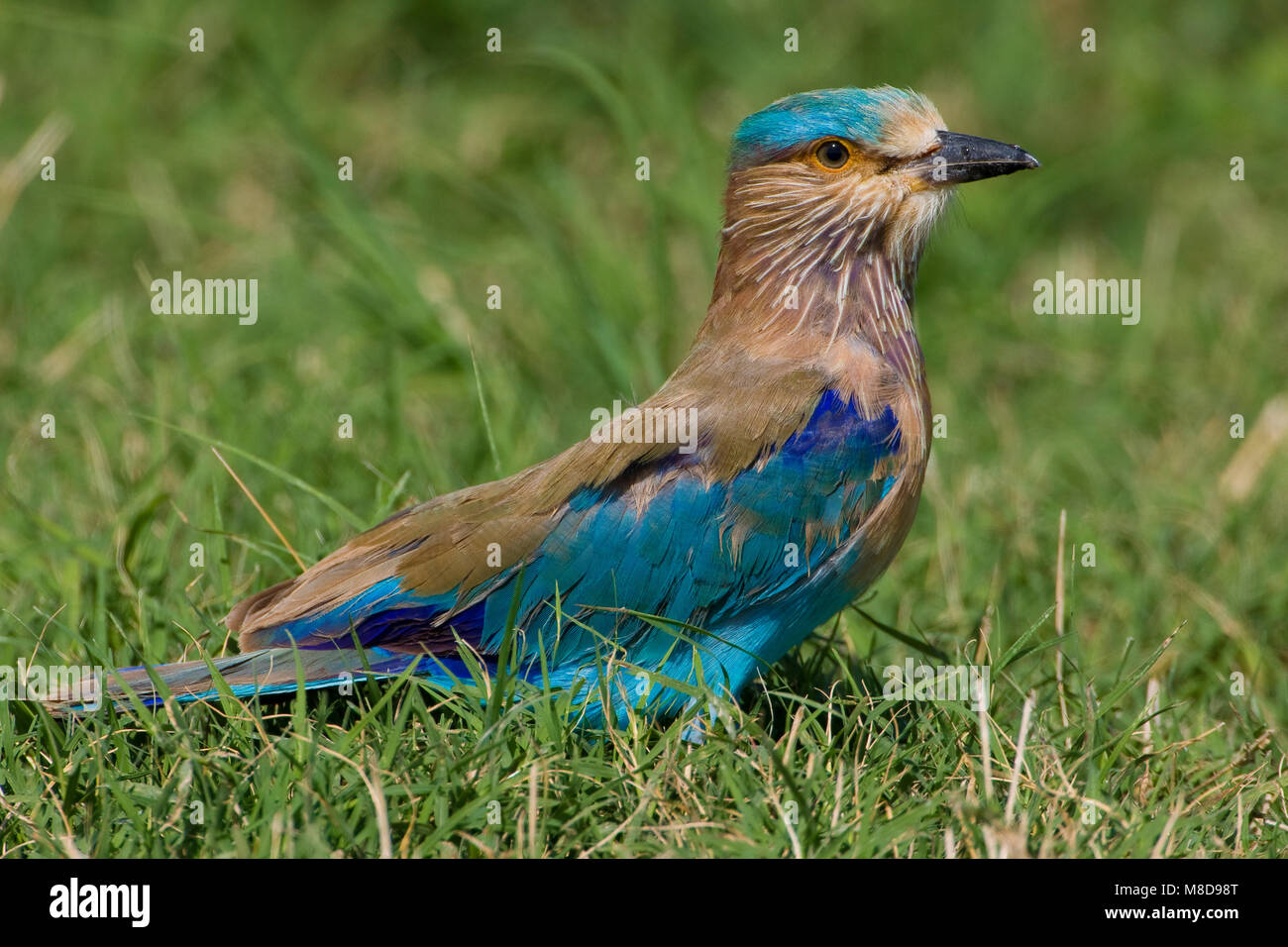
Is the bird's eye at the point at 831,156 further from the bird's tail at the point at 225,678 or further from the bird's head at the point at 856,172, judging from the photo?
the bird's tail at the point at 225,678

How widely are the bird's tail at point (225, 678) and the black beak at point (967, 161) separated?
1.69 m

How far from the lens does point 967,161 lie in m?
3.78

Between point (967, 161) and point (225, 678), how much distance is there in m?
2.08

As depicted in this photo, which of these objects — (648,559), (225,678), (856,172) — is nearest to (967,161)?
(856,172)

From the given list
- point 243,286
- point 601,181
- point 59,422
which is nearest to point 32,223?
point 243,286

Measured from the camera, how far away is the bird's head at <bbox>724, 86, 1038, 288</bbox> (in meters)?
3.79

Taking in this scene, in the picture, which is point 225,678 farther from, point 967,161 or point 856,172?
point 967,161

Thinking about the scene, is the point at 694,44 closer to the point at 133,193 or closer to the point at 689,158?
the point at 689,158

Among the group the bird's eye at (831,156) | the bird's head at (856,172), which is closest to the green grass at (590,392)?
the bird's head at (856,172)

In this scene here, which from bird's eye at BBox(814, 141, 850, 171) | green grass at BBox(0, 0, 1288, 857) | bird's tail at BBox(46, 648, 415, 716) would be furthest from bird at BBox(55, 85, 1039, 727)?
bird's eye at BBox(814, 141, 850, 171)

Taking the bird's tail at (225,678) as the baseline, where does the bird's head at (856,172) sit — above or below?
above

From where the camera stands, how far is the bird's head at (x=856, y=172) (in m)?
3.79

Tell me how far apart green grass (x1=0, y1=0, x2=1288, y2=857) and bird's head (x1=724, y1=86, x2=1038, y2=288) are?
0.93m

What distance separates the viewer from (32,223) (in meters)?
6.38
